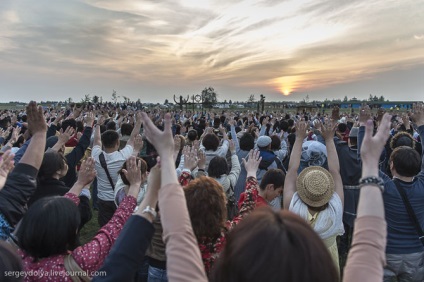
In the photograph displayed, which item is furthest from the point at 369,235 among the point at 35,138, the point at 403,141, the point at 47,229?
the point at 403,141

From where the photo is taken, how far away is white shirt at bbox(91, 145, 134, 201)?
199 inches

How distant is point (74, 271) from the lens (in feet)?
6.33

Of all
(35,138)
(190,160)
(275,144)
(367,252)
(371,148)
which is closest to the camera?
(367,252)

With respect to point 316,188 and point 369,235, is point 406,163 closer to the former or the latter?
point 316,188

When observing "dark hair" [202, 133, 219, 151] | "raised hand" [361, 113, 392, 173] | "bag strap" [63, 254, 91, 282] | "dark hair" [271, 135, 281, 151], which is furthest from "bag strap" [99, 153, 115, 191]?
"raised hand" [361, 113, 392, 173]

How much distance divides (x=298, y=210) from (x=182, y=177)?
123cm

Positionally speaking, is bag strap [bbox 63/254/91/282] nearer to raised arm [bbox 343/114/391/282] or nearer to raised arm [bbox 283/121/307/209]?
raised arm [bbox 343/114/391/282]

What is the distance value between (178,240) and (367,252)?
31.7 inches

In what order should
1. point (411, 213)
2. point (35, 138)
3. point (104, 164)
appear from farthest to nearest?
1. point (104, 164)
2. point (411, 213)
3. point (35, 138)

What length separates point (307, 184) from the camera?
305cm

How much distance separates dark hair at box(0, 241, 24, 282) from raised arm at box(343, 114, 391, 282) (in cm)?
142

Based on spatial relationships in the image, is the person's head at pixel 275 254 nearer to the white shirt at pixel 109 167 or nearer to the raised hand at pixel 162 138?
the raised hand at pixel 162 138

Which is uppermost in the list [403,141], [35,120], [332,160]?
[35,120]

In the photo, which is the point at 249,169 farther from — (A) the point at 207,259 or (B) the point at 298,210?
(A) the point at 207,259
